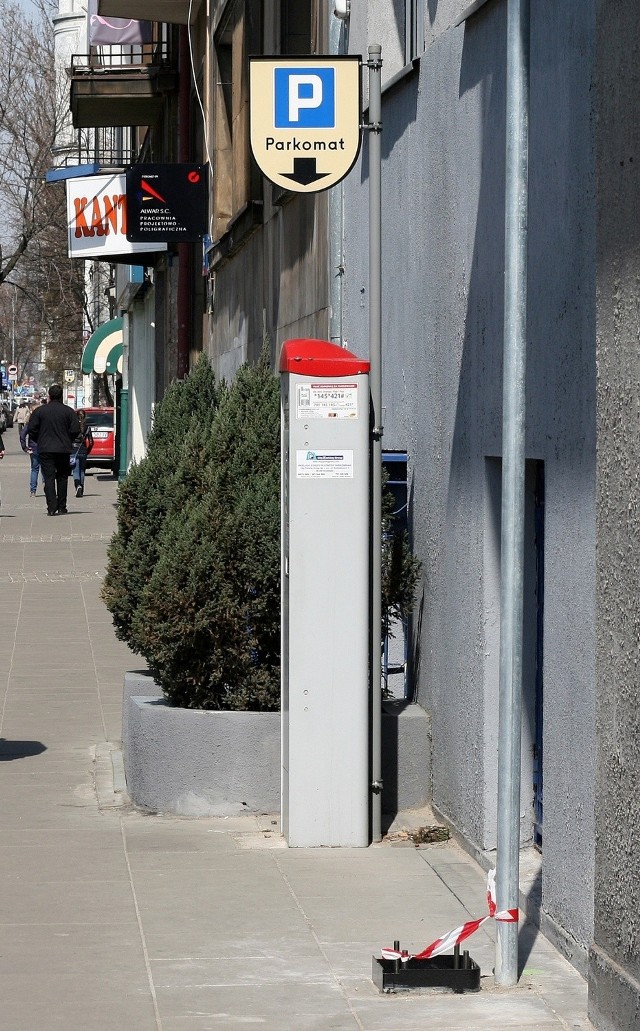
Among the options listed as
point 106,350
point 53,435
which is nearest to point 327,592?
point 53,435

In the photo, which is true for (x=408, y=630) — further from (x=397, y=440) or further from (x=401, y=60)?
(x=401, y=60)

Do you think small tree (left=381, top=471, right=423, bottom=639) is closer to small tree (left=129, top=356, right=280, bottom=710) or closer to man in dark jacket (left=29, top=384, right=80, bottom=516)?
small tree (left=129, top=356, right=280, bottom=710)

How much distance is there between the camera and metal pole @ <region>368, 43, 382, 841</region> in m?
7.22

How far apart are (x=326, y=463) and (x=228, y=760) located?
59.4 inches

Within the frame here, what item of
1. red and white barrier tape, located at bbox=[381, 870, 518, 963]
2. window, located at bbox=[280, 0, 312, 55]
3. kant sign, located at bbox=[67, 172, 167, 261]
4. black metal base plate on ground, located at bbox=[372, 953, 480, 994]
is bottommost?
black metal base plate on ground, located at bbox=[372, 953, 480, 994]

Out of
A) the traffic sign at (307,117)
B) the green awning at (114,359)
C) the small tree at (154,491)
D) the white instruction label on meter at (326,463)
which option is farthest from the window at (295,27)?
the green awning at (114,359)

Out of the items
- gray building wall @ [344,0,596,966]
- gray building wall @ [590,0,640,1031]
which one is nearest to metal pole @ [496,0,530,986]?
gray building wall @ [590,0,640,1031]

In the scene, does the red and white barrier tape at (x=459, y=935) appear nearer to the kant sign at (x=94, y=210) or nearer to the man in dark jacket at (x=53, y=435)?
the kant sign at (x=94, y=210)

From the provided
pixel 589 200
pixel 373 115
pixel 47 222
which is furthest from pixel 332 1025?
pixel 47 222

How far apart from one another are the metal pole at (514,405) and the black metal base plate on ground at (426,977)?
0.50 m

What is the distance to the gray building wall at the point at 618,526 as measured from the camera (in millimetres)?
4660

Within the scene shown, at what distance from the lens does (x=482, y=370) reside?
684cm

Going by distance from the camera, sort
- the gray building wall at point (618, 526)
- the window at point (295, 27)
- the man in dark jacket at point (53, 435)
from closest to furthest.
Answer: the gray building wall at point (618, 526) → the window at point (295, 27) → the man in dark jacket at point (53, 435)

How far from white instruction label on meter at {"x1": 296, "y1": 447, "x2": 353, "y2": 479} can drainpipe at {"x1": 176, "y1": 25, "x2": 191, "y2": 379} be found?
1419 centimetres
